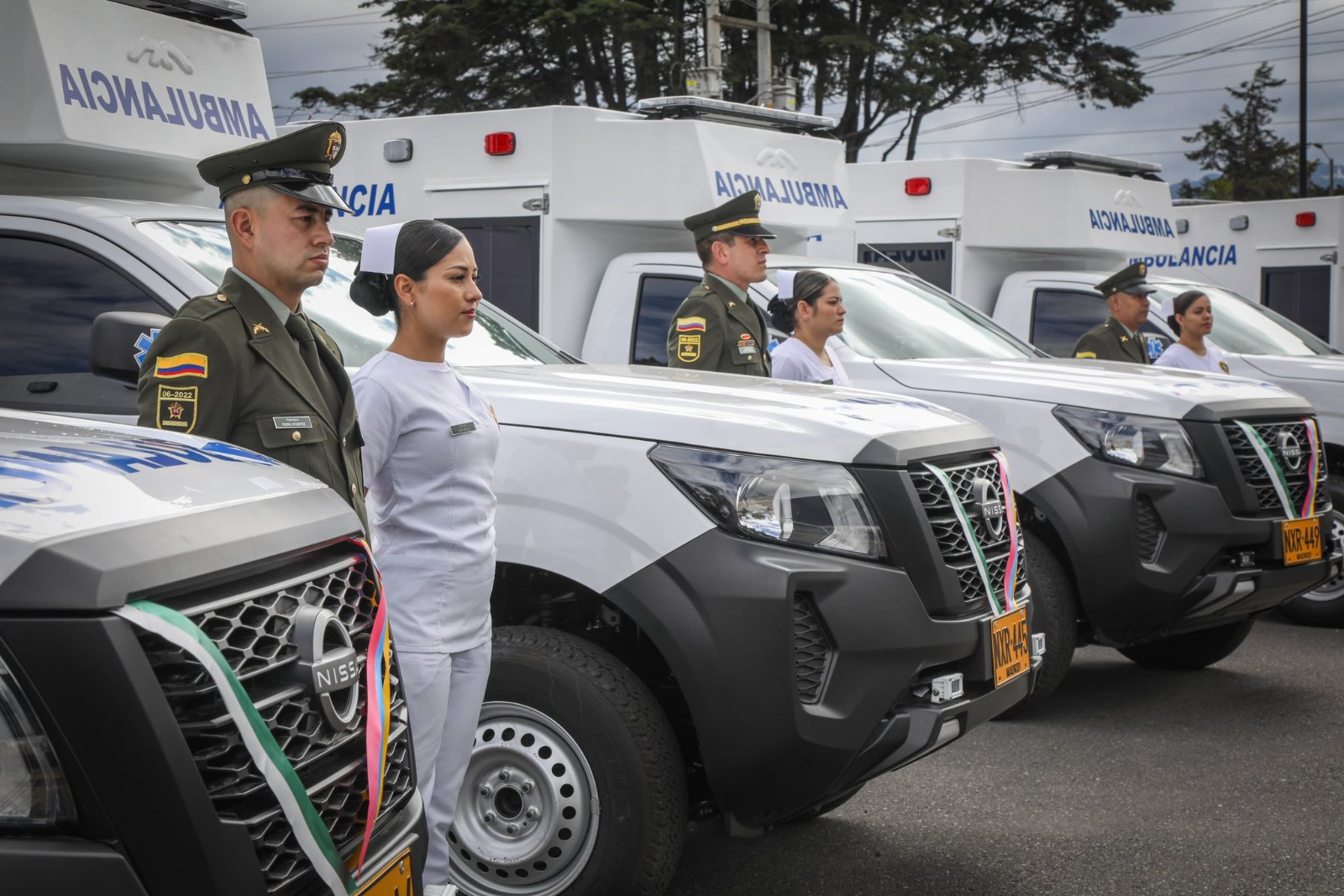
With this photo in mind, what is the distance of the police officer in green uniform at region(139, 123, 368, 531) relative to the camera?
2.89 meters

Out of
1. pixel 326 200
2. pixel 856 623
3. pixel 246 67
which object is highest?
pixel 246 67

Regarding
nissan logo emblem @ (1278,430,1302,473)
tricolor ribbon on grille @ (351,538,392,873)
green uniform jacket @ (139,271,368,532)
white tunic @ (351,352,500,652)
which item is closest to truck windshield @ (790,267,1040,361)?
nissan logo emblem @ (1278,430,1302,473)

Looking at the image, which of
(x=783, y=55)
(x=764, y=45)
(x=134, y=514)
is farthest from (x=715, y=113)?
(x=783, y=55)

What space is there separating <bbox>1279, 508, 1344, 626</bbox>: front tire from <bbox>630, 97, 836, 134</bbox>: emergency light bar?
11.7 ft

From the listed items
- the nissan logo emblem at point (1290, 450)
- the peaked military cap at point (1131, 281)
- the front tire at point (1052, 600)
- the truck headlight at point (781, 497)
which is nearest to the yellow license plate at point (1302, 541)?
the nissan logo emblem at point (1290, 450)

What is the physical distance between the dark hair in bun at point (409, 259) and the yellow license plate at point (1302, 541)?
379 cm

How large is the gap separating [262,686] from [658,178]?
5.71m

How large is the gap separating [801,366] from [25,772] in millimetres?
4563

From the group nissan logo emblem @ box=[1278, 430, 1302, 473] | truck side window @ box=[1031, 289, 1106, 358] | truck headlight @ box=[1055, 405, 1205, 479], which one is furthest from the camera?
truck side window @ box=[1031, 289, 1106, 358]

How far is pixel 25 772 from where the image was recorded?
1.66 metres

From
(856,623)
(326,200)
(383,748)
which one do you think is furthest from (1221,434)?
(383,748)

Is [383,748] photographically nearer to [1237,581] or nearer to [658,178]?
[1237,581]

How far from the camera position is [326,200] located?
318cm

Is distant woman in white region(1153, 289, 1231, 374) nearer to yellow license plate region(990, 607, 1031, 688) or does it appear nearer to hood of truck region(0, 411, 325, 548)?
yellow license plate region(990, 607, 1031, 688)
